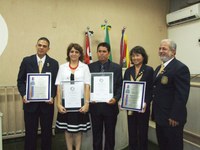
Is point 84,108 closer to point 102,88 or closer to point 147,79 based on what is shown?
point 102,88

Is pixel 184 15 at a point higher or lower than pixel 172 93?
higher

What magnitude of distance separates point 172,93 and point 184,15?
10.6 feet

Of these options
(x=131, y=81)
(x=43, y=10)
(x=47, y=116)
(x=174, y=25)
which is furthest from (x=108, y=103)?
(x=174, y=25)

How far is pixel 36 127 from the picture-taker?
Result: 2.52 metres

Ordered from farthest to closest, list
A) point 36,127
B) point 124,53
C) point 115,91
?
point 124,53
point 36,127
point 115,91

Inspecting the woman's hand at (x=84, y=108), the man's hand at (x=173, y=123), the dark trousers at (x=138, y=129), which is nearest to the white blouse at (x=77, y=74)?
the woman's hand at (x=84, y=108)

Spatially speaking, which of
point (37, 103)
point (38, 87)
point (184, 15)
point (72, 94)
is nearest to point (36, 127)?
point (37, 103)

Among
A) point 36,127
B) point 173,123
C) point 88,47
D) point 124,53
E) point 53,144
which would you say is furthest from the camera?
point 124,53

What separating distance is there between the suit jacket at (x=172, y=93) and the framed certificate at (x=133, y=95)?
0.14 meters

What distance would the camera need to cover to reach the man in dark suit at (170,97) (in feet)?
6.37

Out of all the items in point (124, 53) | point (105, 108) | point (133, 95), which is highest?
point (124, 53)

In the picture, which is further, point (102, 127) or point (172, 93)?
point (102, 127)

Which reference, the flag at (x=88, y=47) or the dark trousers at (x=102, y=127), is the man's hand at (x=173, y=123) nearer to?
the dark trousers at (x=102, y=127)

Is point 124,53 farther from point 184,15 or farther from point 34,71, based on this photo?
point 34,71
